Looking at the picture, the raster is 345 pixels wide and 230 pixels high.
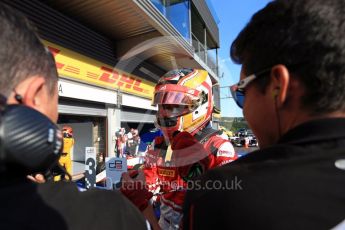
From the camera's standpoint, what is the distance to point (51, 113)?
90 centimetres

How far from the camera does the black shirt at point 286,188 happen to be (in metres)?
0.73

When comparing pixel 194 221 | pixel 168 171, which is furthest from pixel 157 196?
pixel 194 221

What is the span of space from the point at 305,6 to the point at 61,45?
7.05 metres

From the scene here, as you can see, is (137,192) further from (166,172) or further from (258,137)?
(258,137)

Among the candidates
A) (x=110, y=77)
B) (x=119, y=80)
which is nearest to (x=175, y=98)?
(x=110, y=77)

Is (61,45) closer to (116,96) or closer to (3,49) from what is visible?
(116,96)

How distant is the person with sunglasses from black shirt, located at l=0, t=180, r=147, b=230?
8.7 inches

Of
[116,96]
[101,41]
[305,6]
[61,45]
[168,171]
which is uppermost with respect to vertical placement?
[101,41]

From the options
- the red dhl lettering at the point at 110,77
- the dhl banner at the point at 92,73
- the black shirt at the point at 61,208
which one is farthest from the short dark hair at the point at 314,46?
the red dhl lettering at the point at 110,77

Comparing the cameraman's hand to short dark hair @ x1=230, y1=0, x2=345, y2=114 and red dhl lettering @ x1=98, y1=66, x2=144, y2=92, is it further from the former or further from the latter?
red dhl lettering @ x1=98, y1=66, x2=144, y2=92

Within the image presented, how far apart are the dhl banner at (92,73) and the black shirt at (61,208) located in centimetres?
639

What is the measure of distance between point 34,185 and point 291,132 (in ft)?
2.48

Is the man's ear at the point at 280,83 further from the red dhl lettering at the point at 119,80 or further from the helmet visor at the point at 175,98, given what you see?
the red dhl lettering at the point at 119,80

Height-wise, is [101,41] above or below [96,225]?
above
